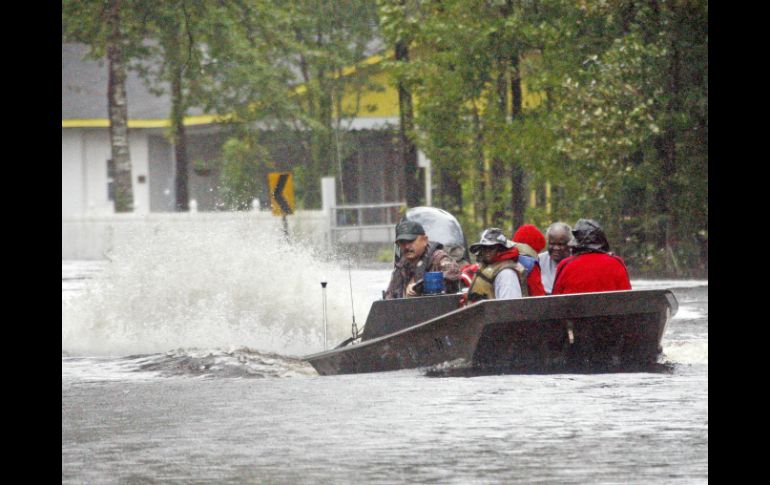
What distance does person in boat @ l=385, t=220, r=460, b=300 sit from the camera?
14453 millimetres

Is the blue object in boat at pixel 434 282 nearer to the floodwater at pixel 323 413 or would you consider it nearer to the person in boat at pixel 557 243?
the floodwater at pixel 323 413

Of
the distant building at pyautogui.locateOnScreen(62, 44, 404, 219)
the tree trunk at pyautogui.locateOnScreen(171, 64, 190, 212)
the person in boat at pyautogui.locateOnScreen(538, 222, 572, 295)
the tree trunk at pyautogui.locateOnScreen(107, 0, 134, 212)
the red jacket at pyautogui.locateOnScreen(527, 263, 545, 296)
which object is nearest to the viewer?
the red jacket at pyautogui.locateOnScreen(527, 263, 545, 296)

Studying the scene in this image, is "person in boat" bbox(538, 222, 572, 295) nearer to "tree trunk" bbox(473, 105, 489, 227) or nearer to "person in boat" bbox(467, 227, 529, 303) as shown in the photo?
"person in boat" bbox(467, 227, 529, 303)

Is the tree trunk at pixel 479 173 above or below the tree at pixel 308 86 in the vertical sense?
below

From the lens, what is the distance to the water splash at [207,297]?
69.6ft

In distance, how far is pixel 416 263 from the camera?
14602mm

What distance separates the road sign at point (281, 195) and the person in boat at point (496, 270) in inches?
721

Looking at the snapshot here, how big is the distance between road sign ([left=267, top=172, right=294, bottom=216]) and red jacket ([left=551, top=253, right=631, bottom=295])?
1837 centimetres

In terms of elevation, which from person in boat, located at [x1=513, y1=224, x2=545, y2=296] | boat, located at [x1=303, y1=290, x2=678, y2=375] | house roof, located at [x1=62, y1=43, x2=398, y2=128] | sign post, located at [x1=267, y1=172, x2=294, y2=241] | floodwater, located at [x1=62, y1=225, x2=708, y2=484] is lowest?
floodwater, located at [x1=62, y1=225, x2=708, y2=484]

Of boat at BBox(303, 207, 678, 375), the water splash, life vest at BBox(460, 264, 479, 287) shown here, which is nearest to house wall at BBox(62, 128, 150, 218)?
the water splash

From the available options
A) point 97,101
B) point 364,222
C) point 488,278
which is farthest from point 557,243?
point 97,101

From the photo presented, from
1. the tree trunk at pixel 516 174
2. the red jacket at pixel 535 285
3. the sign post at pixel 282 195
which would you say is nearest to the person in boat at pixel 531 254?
the red jacket at pixel 535 285

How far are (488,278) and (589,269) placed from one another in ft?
2.59
